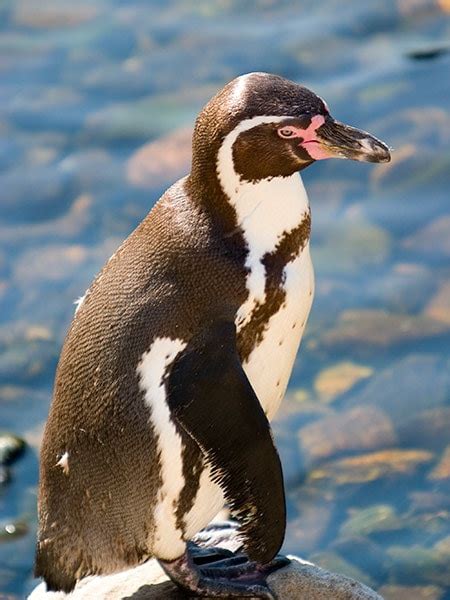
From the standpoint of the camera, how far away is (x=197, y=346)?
430cm

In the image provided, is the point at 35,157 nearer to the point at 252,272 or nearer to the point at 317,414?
the point at 317,414

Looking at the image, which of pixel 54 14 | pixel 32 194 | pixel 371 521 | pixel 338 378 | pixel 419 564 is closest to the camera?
pixel 419 564

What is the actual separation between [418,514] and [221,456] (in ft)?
6.77

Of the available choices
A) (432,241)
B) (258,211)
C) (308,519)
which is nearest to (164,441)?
(258,211)

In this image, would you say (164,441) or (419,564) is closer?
(164,441)

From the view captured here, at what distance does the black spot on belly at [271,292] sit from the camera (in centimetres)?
439

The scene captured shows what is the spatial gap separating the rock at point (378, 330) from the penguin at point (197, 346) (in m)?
2.56

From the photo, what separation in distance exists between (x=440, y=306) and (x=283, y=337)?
2870mm

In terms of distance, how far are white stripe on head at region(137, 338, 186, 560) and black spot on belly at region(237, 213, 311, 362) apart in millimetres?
222

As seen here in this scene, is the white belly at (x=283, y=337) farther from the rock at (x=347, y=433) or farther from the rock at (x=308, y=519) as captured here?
the rock at (x=347, y=433)

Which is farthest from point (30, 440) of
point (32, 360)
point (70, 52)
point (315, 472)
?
point (70, 52)

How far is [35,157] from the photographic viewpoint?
834cm

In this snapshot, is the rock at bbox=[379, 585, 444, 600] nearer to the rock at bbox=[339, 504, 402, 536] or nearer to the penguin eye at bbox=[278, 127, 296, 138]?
the rock at bbox=[339, 504, 402, 536]

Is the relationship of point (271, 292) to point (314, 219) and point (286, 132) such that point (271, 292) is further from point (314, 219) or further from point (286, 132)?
point (314, 219)
